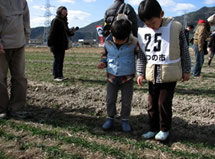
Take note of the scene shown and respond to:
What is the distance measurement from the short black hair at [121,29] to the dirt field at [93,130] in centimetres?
128

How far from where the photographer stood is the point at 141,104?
4.46 metres

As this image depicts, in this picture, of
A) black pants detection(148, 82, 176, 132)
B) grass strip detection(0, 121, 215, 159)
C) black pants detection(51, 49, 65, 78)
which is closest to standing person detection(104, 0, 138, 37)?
black pants detection(148, 82, 176, 132)

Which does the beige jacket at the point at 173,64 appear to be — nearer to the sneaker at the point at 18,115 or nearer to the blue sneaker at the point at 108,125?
the blue sneaker at the point at 108,125

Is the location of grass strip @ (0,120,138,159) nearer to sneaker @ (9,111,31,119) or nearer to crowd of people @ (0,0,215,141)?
sneaker @ (9,111,31,119)

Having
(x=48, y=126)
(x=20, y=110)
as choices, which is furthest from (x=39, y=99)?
(x=48, y=126)

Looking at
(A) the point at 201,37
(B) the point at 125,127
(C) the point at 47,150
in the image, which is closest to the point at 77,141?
(C) the point at 47,150

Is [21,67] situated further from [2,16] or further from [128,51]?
[128,51]

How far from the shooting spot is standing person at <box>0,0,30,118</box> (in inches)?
133

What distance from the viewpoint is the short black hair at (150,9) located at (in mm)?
2523

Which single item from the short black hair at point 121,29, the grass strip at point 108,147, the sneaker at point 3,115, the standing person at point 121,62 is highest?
the short black hair at point 121,29

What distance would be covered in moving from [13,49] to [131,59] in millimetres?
1801

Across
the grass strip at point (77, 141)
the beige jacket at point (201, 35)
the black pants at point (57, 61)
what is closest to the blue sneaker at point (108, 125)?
the grass strip at point (77, 141)

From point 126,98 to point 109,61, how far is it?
55cm

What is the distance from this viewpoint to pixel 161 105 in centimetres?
281
